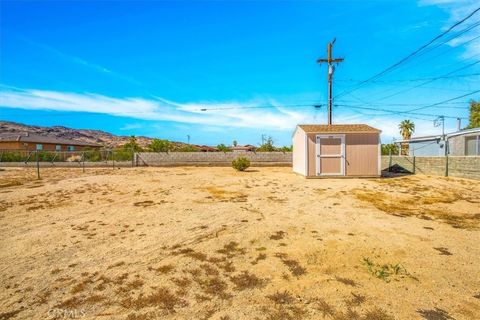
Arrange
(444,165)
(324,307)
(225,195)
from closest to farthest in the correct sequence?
(324,307) → (225,195) → (444,165)

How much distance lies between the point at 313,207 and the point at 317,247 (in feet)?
9.94

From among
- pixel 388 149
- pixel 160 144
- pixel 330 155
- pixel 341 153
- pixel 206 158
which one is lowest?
pixel 206 158

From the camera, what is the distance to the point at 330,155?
45.3 feet

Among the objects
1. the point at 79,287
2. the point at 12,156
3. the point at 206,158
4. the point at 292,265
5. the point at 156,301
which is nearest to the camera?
the point at 156,301

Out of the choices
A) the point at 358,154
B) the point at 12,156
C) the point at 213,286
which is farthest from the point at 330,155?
the point at 12,156

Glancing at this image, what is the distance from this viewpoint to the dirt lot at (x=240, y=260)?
274 cm

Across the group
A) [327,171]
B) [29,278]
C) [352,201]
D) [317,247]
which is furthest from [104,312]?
[327,171]

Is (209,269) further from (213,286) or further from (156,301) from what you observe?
(156,301)

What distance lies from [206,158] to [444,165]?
18.0 m

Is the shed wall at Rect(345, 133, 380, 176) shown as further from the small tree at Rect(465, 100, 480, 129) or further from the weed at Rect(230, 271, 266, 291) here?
the small tree at Rect(465, 100, 480, 129)

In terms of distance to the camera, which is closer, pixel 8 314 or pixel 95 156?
pixel 8 314

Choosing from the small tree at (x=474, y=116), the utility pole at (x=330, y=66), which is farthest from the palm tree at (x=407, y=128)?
the utility pole at (x=330, y=66)

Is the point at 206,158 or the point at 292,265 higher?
the point at 206,158

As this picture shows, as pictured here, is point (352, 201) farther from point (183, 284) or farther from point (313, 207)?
point (183, 284)
